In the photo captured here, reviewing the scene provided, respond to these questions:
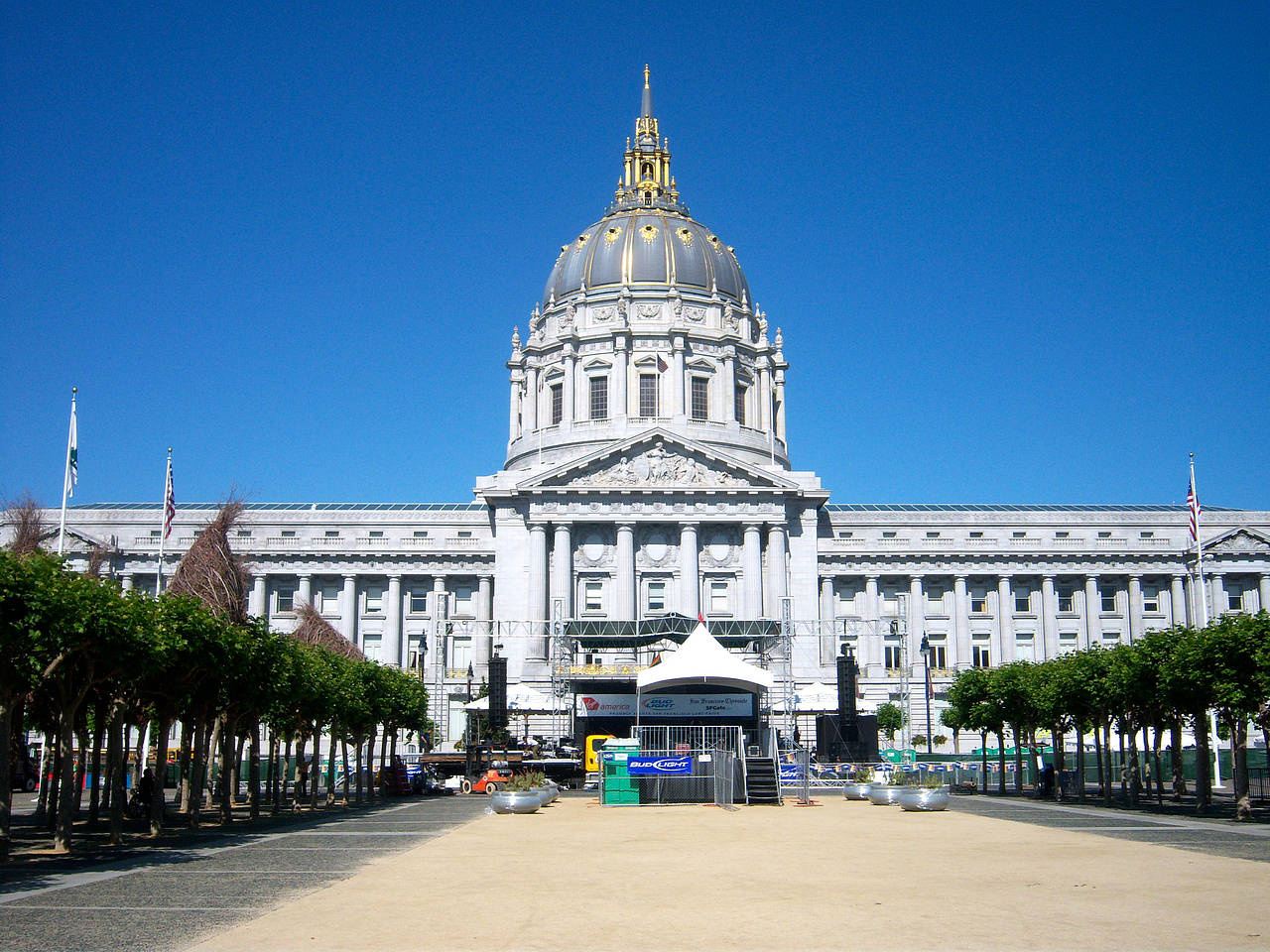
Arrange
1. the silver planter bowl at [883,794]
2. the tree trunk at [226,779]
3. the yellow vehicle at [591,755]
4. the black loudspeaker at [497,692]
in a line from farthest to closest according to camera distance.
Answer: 1. the black loudspeaker at [497,692]
2. the yellow vehicle at [591,755]
3. the silver planter bowl at [883,794]
4. the tree trunk at [226,779]

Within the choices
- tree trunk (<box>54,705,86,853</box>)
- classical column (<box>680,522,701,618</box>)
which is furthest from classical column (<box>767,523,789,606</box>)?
tree trunk (<box>54,705,86,853</box>)

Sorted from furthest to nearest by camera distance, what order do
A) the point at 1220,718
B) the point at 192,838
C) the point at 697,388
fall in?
the point at 697,388
the point at 1220,718
the point at 192,838

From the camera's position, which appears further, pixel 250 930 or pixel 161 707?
pixel 161 707

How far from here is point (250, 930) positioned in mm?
17094

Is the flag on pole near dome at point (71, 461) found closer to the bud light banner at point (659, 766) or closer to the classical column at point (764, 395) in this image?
the bud light banner at point (659, 766)

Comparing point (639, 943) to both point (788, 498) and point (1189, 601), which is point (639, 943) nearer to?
point (788, 498)

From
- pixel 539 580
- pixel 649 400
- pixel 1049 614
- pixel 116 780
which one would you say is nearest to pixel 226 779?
pixel 116 780

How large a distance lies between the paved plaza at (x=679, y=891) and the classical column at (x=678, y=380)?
79.2 metres

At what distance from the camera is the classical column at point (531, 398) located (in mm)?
117625

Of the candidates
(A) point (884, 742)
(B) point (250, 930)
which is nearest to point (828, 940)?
(B) point (250, 930)

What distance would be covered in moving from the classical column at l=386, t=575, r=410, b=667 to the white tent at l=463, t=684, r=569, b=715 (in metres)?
26.8

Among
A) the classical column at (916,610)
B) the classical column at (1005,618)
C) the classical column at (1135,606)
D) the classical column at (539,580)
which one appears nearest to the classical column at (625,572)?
the classical column at (539,580)

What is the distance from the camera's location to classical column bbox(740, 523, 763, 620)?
92000 mm

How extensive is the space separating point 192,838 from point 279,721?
16304 millimetres
